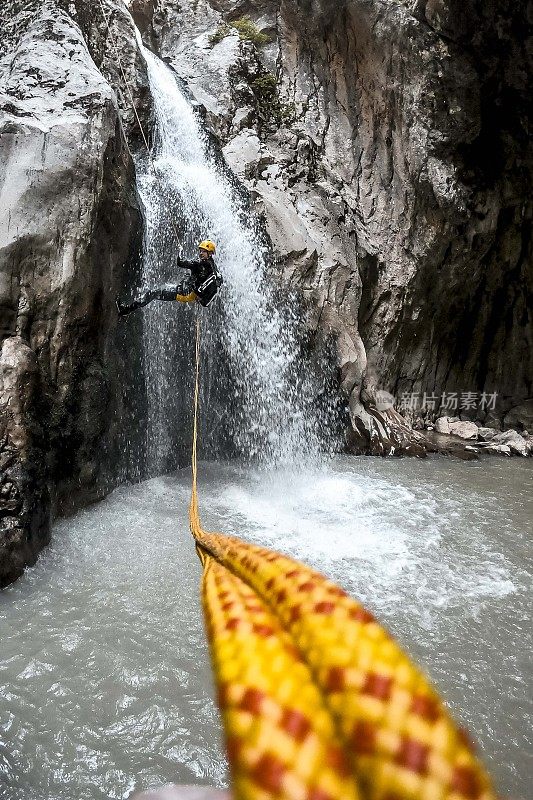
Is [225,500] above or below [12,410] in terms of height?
below

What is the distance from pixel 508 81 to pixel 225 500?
11.7m

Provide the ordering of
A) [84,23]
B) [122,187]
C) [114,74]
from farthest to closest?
[114,74] < [84,23] < [122,187]

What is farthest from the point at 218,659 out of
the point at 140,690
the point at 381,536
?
the point at 381,536

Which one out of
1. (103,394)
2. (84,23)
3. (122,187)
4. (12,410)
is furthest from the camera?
(84,23)


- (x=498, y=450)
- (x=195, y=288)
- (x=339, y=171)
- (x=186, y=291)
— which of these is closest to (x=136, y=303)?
(x=186, y=291)

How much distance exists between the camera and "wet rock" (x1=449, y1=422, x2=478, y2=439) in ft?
37.0

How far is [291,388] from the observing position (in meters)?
8.90

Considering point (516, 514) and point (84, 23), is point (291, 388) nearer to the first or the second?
point (516, 514)

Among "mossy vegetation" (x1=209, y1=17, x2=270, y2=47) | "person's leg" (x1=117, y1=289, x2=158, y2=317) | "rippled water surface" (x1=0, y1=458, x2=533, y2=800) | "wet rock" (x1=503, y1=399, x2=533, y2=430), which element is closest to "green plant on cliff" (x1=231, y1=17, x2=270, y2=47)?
"mossy vegetation" (x1=209, y1=17, x2=270, y2=47)

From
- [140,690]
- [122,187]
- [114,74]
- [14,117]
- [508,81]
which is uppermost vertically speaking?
[508,81]

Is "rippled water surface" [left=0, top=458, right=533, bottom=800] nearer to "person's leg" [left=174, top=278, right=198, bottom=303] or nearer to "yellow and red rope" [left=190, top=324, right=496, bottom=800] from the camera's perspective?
"yellow and red rope" [left=190, top=324, right=496, bottom=800]

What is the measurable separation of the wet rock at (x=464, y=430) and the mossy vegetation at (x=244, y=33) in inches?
421

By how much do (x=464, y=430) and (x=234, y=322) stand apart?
20.6ft

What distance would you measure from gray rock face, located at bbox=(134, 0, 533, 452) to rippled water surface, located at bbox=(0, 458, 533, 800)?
170 inches
